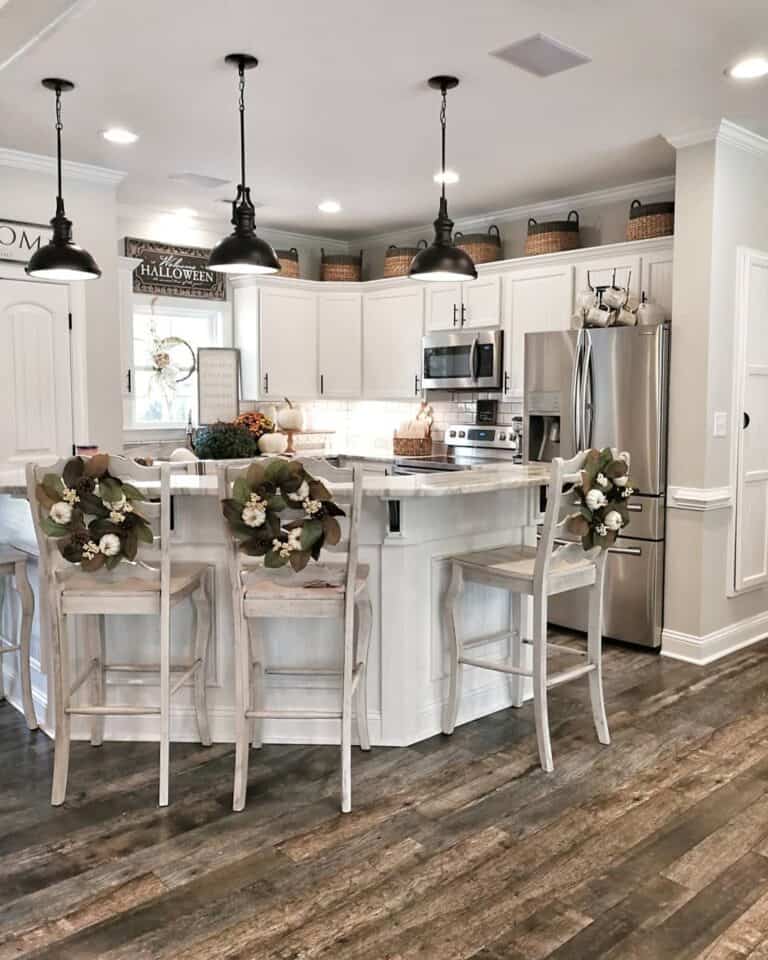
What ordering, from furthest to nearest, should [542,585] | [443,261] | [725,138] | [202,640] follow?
1. [725,138]
2. [443,261]
3. [202,640]
4. [542,585]

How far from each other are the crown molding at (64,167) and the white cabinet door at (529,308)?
265 cm

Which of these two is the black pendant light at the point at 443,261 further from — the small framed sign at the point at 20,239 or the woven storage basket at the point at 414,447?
the woven storage basket at the point at 414,447

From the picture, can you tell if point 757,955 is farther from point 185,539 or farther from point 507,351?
point 507,351

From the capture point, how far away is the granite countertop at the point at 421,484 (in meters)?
3.12

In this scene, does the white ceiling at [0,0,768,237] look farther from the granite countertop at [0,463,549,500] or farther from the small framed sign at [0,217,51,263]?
the granite countertop at [0,463,549,500]

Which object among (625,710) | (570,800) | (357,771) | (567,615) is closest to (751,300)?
(567,615)

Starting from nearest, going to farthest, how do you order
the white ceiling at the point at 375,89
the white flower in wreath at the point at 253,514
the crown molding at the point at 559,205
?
1. the white flower in wreath at the point at 253,514
2. the white ceiling at the point at 375,89
3. the crown molding at the point at 559,205

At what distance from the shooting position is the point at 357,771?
317 centimetres

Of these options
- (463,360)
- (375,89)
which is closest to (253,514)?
(375,89)

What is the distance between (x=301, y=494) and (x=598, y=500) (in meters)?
1.18

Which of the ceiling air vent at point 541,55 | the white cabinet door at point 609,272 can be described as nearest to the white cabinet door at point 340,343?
the white cabinet door at point 609,272

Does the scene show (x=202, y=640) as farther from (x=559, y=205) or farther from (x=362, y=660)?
(x=559, y=205)

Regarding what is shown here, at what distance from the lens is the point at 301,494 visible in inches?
107

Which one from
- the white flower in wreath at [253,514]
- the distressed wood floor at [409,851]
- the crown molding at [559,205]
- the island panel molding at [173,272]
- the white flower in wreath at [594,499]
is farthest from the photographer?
the island panel molding at [173,272]
